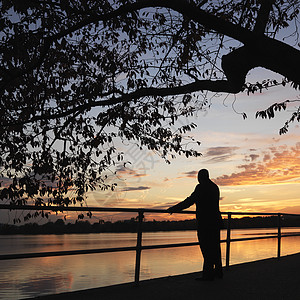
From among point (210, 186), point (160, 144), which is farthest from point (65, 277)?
point (210, 186)

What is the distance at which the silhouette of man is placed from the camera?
6.93 metres

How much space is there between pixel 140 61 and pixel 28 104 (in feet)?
9.50

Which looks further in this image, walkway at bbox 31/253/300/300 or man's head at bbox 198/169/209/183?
man's head at bbox 198/169/209/183

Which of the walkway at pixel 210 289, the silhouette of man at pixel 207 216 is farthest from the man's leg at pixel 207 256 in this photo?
the walkway at pixel 210 289

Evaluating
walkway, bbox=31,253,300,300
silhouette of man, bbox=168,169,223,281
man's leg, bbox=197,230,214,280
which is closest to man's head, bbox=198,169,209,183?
silhouette of man, bbox=168,169,223,281

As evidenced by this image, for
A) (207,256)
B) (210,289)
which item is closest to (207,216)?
(207,256)

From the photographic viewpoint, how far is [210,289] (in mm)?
6152

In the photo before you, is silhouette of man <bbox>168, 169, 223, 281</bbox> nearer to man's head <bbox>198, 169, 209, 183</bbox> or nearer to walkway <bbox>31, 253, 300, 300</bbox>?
man's head <bbox>198, 169, 209, 183</bbox>

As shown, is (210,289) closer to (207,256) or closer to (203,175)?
(207,256)

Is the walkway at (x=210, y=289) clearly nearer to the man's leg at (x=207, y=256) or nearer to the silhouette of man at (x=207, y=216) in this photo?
the man's leg at (x=207, y=256)

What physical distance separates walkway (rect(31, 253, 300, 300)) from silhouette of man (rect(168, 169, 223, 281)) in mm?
349

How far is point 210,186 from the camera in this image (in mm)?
6938

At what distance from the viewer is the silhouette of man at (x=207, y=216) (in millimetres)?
6926

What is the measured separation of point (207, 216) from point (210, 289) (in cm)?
128
